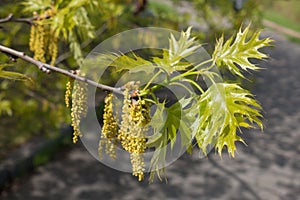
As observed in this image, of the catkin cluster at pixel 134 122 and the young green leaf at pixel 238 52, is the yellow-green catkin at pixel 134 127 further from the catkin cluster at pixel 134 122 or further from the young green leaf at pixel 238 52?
the young green leaf at pixel 238 52

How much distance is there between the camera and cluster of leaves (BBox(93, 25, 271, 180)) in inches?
37.5

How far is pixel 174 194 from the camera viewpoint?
12.7 ft

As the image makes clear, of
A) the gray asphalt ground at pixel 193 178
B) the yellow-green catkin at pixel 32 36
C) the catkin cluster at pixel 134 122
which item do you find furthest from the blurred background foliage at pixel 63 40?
the catkin cluster at pixel 134 122

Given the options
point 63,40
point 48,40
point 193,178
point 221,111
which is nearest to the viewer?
point 221,111

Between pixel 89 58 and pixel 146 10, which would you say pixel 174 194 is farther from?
pixel 89 58

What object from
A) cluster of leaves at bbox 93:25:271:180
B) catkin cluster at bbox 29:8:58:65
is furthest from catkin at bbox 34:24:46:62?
cluster of leaves at bbox 93:25:271:180

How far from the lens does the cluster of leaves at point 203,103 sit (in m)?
0.95

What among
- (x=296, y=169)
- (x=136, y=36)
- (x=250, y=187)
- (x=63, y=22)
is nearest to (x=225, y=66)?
(x=63, y=22)

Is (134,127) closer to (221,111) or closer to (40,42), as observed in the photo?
(221,111)

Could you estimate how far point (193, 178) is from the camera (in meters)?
4.24

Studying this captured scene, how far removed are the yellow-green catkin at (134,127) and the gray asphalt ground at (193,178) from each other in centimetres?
289

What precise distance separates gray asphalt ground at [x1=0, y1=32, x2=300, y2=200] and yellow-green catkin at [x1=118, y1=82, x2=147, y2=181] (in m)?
2.89

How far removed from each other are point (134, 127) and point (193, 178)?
3371 mm

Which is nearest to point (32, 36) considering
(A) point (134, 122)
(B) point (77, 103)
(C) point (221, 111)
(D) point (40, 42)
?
(D) point (40, 42)
